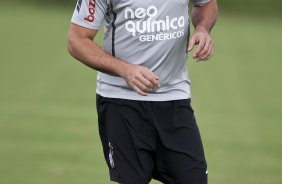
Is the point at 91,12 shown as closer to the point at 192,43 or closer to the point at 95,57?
the point at 95,57

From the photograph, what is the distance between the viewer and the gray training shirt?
6.15 metres

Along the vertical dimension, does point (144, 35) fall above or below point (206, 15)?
below

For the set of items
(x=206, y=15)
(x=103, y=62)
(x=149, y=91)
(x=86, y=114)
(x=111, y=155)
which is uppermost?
(x=206, y=15)

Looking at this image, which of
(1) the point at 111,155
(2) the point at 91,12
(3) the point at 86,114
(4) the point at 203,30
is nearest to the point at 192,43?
(4) the point at 203,30

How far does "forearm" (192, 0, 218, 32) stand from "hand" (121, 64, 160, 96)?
89 centimetres

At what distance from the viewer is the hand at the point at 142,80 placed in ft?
19.0

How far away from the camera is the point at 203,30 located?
6.45 metres

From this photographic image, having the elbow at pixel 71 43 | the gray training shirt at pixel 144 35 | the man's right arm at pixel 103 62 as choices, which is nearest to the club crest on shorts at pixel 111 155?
the gray training shirt at pixel 144 35

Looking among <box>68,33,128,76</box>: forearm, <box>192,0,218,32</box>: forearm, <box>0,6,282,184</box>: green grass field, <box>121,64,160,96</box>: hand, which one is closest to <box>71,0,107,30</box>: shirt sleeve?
<box>68,33,128,76</box>: forearm

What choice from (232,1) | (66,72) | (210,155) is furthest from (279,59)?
(232,1)

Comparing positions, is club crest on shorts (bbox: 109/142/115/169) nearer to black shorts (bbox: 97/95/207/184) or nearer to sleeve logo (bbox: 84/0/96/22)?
black shorts (bbox: 97/95/207/184)

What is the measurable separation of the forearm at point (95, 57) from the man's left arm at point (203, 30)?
49cm

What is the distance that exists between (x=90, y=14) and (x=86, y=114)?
8.92 m

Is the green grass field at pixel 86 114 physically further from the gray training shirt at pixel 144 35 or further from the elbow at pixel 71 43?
the elbow at pixel 71 43
